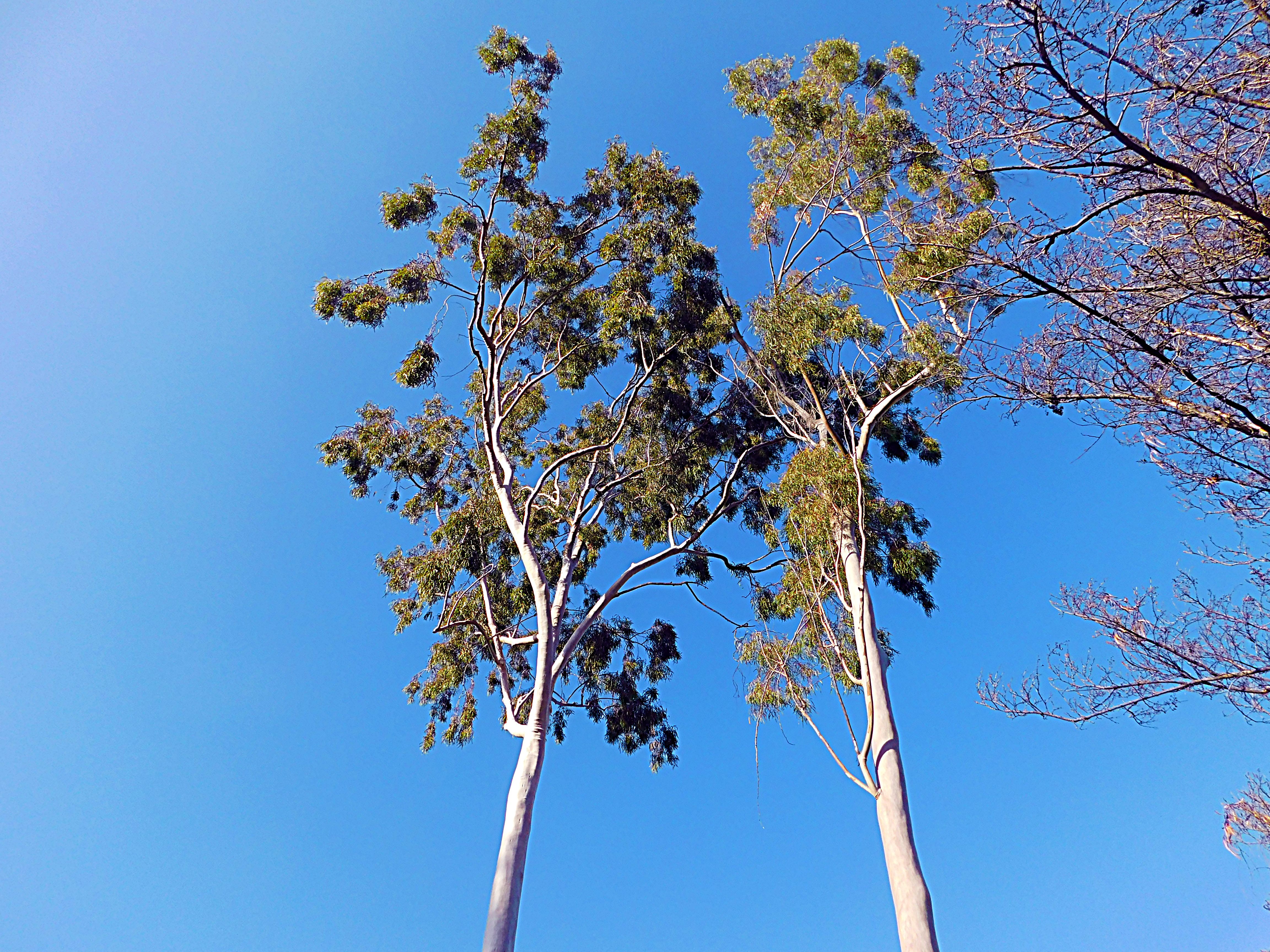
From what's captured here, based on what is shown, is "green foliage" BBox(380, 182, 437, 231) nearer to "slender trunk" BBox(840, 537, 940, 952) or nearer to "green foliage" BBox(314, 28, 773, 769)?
"green foliage" BBox(314, 28, 773, 769)

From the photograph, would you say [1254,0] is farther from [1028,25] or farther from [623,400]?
[623,400]

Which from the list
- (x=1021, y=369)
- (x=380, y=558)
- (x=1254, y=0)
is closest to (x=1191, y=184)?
(x=1254, y=0)

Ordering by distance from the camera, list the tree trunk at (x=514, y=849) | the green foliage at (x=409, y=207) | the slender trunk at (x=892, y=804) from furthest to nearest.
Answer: the green foliage at (x=409, y=207), the tree trunk at (x=514, y=849), the slender trunk at (x=892, y=804)

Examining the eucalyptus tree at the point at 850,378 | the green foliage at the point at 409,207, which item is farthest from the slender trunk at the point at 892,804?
the green foliage at the point at 409,207

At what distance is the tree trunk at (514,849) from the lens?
20.8 ft

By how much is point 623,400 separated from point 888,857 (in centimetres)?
714

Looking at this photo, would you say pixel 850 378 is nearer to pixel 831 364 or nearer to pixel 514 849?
pixel 831 364

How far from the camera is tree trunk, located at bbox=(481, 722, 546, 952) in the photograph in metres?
6.34

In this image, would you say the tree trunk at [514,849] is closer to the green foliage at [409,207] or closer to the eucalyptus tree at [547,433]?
the eucalyptus tree at [547,433]

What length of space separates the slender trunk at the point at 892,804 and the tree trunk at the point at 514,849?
10.9 ft

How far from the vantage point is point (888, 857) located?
19.7ft

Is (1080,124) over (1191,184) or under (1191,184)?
over

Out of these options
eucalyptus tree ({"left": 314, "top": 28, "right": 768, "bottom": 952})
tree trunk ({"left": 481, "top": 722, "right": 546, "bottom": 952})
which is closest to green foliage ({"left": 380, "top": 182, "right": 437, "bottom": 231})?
eucalyptus tree ({"left": 314, "top": 28, "right": 768, "bottom": 952})

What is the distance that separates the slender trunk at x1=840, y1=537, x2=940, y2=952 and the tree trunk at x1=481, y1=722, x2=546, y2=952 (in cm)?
334
